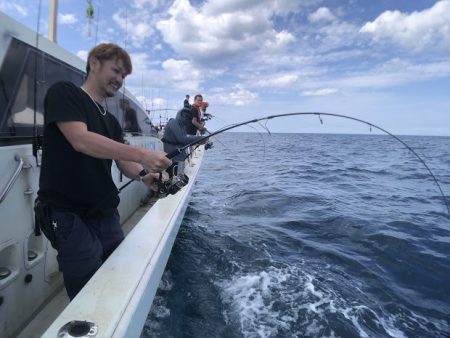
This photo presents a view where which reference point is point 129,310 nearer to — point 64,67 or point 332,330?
point 332,330

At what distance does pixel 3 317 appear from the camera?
6.81 feet

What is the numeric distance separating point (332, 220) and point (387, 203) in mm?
2380

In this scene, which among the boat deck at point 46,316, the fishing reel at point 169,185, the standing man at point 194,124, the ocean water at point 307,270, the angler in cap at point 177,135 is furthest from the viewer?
the standing man at point 194,124

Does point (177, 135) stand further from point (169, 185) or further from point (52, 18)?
point (169, 185)

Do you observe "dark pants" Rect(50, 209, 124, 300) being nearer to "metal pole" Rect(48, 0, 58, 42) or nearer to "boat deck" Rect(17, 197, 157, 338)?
"boat deck" Rect(17, 197, 157, 338)

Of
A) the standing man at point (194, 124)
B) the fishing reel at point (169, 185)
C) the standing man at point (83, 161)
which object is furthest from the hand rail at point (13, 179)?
the standing man at point (194, 124)

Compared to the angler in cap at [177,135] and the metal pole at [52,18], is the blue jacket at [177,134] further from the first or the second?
the metal pole at [52,18]

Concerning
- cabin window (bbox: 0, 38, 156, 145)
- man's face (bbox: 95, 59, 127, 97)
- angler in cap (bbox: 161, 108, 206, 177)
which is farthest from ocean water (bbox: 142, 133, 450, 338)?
man's face (bbox: 95, 59, 127, 97)

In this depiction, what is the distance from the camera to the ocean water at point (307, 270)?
3.05 m

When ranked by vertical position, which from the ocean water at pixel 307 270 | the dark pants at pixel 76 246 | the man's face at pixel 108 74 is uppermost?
the man's face at pixel 108 74

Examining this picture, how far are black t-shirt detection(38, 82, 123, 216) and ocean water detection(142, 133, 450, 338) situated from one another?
160 cm

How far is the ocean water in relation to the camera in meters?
3.05

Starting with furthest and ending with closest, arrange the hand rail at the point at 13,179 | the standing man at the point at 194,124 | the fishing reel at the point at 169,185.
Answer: the standing man at the point at 194,124
the fishing reel at the point at 169,185
the hand rail at the point at 13,179

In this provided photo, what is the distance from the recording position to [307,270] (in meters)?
4.12
